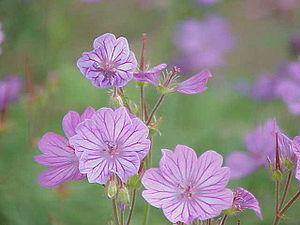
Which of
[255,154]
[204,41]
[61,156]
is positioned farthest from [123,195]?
[204,41]

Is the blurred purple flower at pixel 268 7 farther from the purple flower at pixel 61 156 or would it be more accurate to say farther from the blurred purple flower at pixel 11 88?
the purple flower at pixel 61 156

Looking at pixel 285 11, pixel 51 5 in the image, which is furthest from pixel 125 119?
pixel 285 11

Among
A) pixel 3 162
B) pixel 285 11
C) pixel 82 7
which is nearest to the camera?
pixel 3 162

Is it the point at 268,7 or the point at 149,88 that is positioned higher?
the point at 268,7

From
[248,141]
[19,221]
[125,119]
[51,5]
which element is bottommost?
[19,221]

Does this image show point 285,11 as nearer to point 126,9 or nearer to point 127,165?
point 126,9

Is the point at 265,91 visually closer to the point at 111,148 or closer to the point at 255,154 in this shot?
the point at 255,154
